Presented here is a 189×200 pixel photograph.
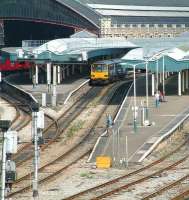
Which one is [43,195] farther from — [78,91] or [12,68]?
[12,68]

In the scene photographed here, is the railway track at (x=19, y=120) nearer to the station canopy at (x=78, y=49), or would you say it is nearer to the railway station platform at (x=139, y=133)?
the railway station platform at (x=139, y=133)

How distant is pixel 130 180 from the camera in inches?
1404

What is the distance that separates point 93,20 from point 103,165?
95452 mm

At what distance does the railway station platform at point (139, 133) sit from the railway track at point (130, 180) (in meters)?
1.45

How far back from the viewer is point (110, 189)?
33.5 metres

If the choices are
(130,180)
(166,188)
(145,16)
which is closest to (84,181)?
(130,180)

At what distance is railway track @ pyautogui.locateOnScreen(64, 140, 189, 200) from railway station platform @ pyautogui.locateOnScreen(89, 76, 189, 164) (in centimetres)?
145

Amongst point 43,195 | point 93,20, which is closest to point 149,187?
point 43,195

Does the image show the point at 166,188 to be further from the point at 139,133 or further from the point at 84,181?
the point at 139,133

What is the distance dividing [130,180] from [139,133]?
45.0ft

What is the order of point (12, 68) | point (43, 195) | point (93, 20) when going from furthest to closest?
point (93, 20) → point (12, 68) → point (43, 195)

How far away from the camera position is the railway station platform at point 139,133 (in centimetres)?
4253

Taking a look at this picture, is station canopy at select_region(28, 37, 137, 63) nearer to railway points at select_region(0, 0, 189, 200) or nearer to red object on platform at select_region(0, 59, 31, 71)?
railway points at select_region(0, 0, 189, 200)

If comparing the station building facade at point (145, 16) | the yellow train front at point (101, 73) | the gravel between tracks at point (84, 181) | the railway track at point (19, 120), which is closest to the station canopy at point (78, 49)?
the yellow train front at point (101, 73)
